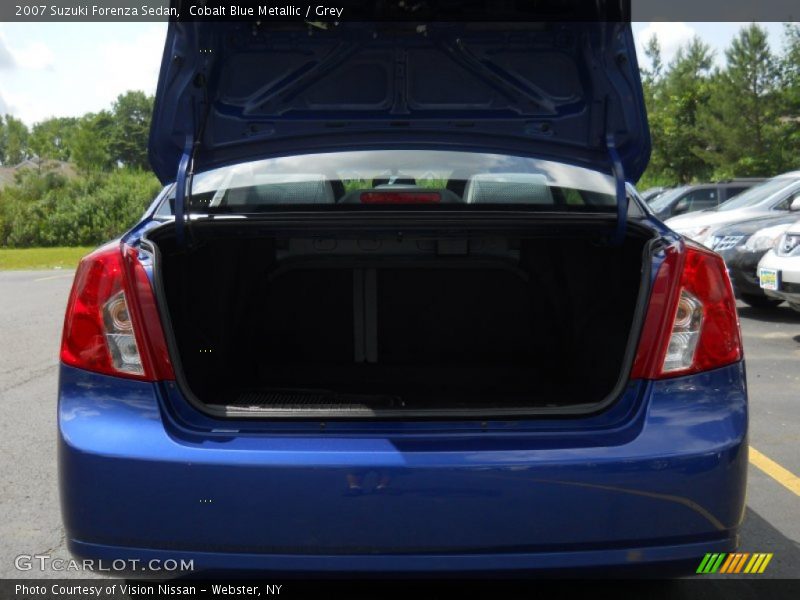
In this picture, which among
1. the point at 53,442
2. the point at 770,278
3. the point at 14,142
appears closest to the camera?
the point at 53,442

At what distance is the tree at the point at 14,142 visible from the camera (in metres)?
100

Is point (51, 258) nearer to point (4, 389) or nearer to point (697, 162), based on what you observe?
point (4, 389)

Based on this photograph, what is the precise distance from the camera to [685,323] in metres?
2.50

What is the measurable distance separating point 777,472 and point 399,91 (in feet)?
9.03

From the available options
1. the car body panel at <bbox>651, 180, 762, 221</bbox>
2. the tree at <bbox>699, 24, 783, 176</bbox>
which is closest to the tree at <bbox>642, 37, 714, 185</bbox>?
the tree at <bbox>699, 24, 783, 176</bbox>

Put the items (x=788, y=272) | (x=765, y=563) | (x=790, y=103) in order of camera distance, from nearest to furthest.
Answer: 1. (x=765, y=563)
2. (x=788, y=272)
3. (x=790, y=103)

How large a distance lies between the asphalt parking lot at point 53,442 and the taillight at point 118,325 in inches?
46.6

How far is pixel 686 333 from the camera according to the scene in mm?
2494

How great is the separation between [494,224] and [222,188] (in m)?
0.87

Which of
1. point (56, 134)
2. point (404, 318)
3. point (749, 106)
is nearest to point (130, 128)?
point (56, 134)

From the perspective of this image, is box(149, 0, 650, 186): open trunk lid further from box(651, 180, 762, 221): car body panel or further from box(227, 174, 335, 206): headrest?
box(651, 180, 762, 221): car body panel

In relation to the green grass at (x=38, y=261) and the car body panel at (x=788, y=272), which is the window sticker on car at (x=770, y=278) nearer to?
the car body panel at (x=788, y=272)

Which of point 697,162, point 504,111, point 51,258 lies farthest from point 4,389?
point 697,162

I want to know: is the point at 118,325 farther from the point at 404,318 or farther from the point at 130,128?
the point at 130,128
